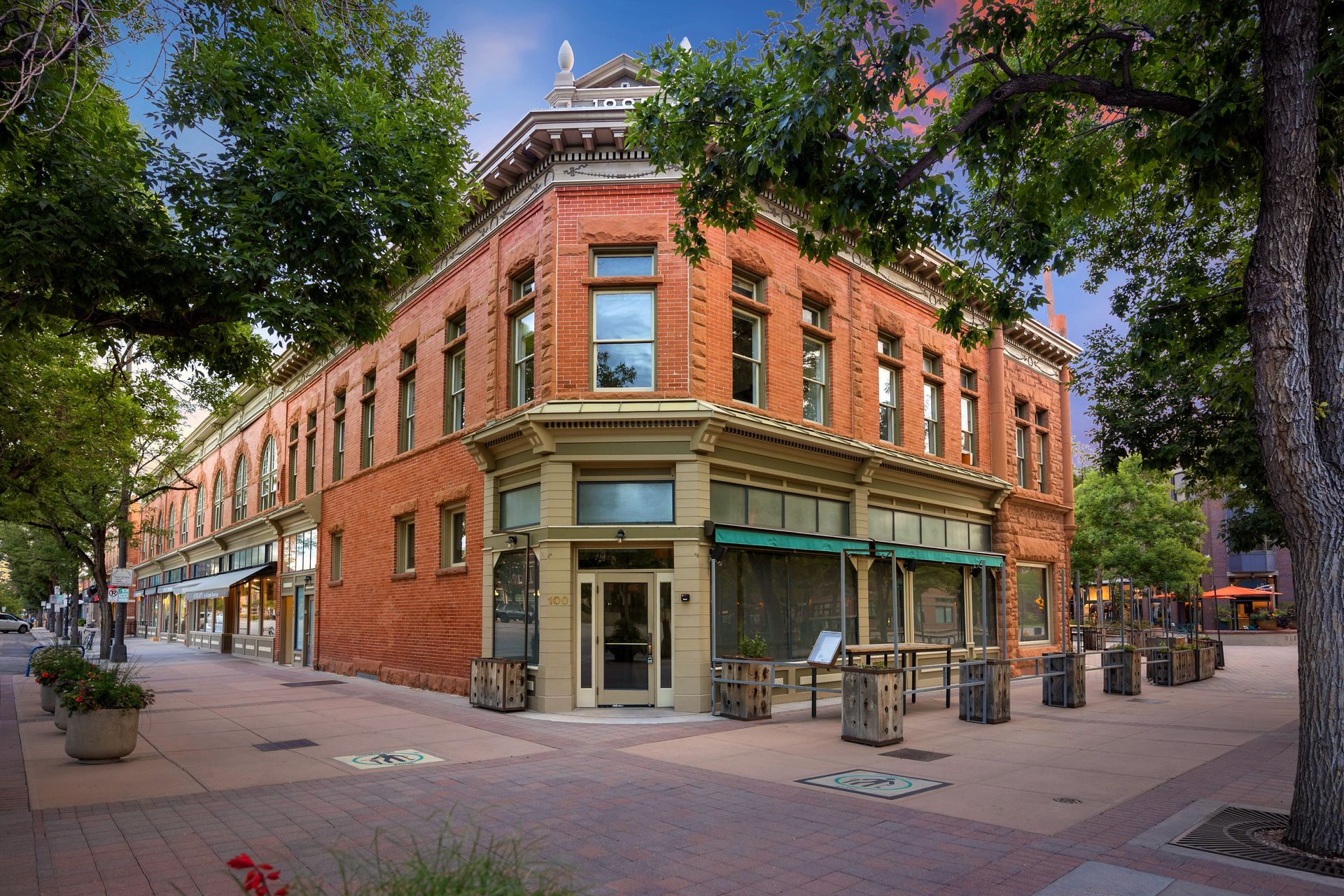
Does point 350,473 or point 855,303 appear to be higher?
point 855,303

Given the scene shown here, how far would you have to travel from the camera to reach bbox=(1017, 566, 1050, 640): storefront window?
1049 inches

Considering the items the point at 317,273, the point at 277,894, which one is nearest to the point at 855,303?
the point at 317,273

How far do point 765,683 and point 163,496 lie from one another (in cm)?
5478

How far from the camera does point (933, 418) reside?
77.7 ft

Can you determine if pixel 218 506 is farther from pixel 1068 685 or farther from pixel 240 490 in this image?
pixel 1068 685

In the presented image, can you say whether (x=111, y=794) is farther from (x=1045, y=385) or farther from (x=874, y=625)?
(x=1045, y=385)

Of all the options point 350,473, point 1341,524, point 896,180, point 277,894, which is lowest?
point 277,894

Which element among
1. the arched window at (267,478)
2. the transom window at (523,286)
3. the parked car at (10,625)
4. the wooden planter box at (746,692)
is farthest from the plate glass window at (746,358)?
the parked car at (10,625)

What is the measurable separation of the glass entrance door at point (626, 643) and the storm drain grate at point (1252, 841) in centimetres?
942

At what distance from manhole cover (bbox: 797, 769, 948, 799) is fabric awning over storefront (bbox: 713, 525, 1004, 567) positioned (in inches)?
202

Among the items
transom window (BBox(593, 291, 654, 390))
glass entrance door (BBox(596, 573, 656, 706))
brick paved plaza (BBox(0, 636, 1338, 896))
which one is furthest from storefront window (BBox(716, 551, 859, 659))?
transom window (BBox(593, 291, 654, 390))

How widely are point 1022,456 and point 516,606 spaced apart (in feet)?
57.9

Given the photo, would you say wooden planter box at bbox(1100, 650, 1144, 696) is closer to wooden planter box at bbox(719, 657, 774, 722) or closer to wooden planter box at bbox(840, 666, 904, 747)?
wooden planter box at bbox(719, 657, 774, 722)

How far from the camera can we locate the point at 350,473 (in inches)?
1009
